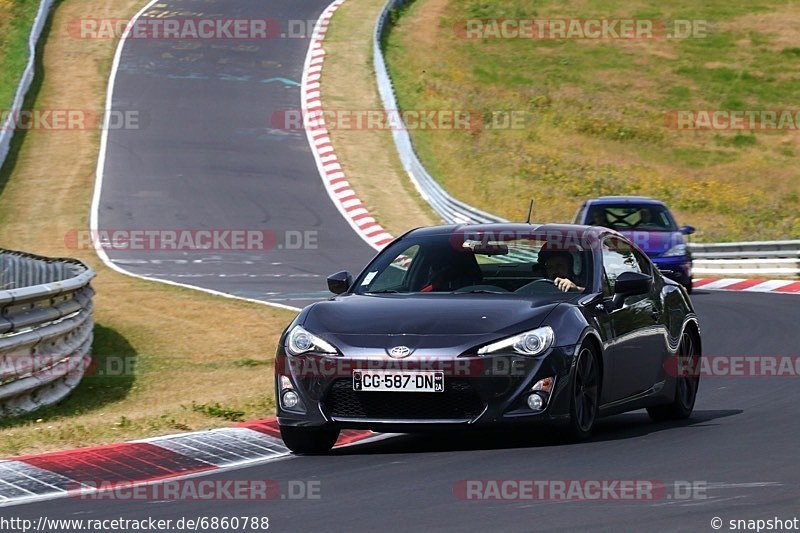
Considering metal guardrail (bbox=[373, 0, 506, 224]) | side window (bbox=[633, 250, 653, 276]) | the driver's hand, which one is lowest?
metal guardrail (bbox=[373, 0, 506, 224])

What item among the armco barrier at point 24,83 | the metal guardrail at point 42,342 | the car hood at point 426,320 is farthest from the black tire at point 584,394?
the armco barrier at point 24,83

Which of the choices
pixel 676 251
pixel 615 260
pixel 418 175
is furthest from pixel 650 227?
pixel 615 260

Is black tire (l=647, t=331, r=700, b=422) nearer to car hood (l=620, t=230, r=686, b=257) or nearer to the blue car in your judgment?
the blue car

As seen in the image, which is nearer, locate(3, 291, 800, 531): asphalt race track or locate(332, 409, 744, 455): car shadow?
locate(3, 291, 800, 531): asphalt race track

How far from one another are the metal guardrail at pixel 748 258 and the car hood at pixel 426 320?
1907 centimetres

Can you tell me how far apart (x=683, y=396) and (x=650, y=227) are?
1272cm

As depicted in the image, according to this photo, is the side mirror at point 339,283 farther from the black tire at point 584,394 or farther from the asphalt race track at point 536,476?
the black tire at point 584,394

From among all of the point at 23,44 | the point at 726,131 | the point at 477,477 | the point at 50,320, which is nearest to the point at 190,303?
the point at 50,320

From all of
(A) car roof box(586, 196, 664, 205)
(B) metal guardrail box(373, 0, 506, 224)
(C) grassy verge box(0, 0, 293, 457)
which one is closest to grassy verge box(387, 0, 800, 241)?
(B) metal guardrail box(373, 0, 506, 224)

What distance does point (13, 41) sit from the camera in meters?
43.9

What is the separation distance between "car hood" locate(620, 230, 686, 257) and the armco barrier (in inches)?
631

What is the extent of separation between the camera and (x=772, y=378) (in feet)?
43.0

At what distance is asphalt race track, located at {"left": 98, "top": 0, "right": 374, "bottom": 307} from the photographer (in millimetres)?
25125

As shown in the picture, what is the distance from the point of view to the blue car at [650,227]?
22375mm
